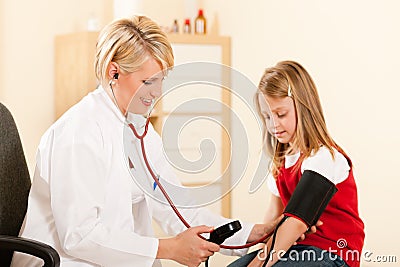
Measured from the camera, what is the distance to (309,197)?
1.42 metres

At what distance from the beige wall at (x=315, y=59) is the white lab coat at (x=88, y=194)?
719 millimetres

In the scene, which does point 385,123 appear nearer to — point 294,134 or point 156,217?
point 294,134

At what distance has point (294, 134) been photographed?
1715 mm

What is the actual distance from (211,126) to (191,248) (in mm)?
284

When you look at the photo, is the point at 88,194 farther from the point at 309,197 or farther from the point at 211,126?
the point at 309,197

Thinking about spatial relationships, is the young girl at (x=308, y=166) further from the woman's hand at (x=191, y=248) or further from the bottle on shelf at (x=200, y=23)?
the bottle on shelf at (x=200, y=23)

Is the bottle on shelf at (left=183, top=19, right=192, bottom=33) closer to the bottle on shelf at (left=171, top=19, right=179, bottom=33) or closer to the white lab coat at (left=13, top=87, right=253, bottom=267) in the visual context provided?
the bottle on shelf at (left=171, top=19, right=179, bottom=33)

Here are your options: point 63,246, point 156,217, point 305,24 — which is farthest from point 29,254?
point 305,24

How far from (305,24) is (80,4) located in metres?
1.27

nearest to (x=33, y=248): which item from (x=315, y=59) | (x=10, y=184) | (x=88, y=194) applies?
(x=88, y=194)

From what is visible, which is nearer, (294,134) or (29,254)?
(29,254)

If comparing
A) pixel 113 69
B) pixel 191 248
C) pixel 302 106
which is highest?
pixel 113 69

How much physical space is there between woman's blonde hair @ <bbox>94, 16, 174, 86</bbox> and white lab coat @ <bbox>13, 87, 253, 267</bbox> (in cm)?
13

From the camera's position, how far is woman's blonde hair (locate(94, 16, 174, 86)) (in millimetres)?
1464
